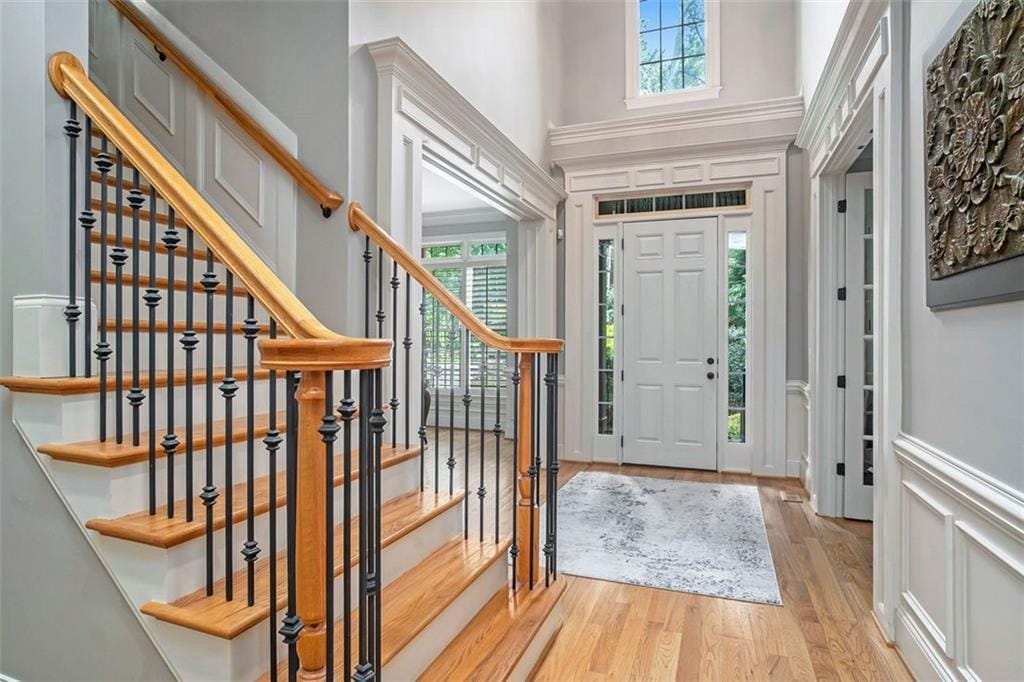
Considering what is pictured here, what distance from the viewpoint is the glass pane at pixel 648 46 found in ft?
18.2

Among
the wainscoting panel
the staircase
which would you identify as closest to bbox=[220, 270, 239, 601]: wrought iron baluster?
the staircase

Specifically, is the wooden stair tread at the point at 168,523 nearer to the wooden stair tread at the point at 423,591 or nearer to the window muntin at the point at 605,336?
the wooden stair tread at the point at 423,591

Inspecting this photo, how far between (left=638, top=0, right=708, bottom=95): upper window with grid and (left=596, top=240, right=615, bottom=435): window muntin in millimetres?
1802

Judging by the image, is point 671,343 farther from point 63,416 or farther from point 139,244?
point 63,416

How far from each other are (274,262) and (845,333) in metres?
3.60

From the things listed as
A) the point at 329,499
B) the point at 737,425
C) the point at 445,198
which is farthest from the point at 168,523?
the point at 445,198

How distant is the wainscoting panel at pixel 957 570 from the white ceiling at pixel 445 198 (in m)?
4.25

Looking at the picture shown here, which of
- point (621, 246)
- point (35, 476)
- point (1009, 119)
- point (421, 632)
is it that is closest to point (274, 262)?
point (35, 476)

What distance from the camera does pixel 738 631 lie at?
2.27 m

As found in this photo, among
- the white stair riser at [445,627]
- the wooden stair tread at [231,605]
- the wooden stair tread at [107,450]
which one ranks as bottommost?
the white stair riser at [445,627]

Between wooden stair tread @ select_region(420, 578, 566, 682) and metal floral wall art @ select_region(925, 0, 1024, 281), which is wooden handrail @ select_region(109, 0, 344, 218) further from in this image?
metal floral wall art @ select_region(925, 0, 1024, 281)

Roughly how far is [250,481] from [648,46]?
18.7 ft

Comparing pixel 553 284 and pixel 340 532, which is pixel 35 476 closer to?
pixel 340 532

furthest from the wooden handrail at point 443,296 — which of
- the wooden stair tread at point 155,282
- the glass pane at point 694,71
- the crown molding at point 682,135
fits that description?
the glass pane at point 694,71
